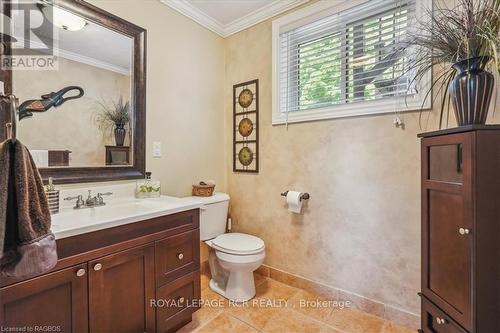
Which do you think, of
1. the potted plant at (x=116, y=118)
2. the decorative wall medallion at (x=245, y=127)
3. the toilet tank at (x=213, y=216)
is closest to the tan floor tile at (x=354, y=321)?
the toilet tank at (x=213, y=216)

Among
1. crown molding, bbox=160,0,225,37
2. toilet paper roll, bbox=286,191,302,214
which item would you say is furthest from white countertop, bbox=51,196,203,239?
crown molding, bbox=160,0,225,37

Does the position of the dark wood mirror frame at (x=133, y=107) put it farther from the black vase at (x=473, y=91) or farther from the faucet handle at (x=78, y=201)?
the black vase at (x=473, y=91)

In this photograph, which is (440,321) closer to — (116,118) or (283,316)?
(283,316)

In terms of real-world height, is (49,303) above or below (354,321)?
above

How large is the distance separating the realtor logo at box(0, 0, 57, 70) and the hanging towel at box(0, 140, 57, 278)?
0.90m

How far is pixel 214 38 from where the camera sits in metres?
2.41

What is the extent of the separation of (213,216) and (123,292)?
0.96m

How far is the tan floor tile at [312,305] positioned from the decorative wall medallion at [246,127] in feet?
3.74

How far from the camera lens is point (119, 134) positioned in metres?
1.72

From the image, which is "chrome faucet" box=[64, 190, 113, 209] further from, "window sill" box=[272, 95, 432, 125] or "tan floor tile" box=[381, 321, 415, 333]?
"tan floor tile" box=[381, 321, 415, 333]

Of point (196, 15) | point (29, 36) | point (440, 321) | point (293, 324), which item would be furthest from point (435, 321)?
point (196, 15)

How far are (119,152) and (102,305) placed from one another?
0.99 m

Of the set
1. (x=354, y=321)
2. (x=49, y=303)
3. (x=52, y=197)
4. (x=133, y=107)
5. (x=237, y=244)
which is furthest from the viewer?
(x=237, y=244)

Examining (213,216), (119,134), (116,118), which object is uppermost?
(116,118)
